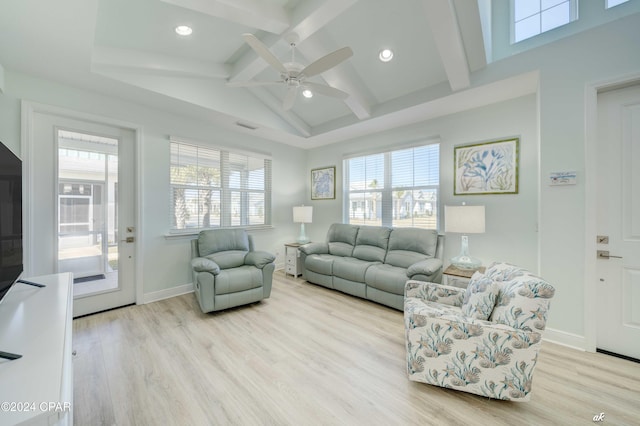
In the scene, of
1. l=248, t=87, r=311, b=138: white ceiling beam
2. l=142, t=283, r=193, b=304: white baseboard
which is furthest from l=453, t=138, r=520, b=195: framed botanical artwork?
l=142, t=283, r=193, b=304: white baseboard

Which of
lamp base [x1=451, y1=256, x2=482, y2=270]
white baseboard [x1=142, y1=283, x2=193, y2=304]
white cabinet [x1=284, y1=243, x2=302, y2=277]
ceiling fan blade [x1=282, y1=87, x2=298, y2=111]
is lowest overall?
white baseboard [x1=142, y1=283, x2=193, y2=304]

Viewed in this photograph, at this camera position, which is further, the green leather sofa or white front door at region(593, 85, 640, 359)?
the green leather sofa

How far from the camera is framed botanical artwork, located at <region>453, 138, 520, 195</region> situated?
301 cm

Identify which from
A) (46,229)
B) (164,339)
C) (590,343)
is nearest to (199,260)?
(164,339)

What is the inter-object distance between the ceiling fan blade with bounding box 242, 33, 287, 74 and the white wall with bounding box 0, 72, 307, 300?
7.12 feet

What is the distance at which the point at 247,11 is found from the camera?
2180 millimetres

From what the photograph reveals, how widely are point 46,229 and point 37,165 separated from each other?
27.1 inches

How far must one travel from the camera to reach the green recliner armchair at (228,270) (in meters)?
2.91

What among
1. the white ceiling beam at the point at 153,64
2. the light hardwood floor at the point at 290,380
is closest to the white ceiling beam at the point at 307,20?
the white ceiling beam at the point at 153,64

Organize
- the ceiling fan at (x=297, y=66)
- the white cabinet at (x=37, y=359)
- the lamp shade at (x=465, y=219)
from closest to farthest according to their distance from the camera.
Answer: the white cabinet at (x=37, y=359) → the ceiling fan at (x=297, y=66) → the lamp shade at (x=465, y=219)

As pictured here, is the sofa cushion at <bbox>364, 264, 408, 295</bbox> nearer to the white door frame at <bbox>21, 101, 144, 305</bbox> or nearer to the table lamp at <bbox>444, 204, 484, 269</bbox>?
the table lamp at <bbox>444, 204, 484, 269</bbox>

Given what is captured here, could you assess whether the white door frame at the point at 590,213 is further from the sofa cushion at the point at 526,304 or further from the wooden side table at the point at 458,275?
the sofa cushion at the point at 526,304

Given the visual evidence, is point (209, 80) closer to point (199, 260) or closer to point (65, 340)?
point (199, 260)

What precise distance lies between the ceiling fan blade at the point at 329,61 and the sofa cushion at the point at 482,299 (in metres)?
2.08
